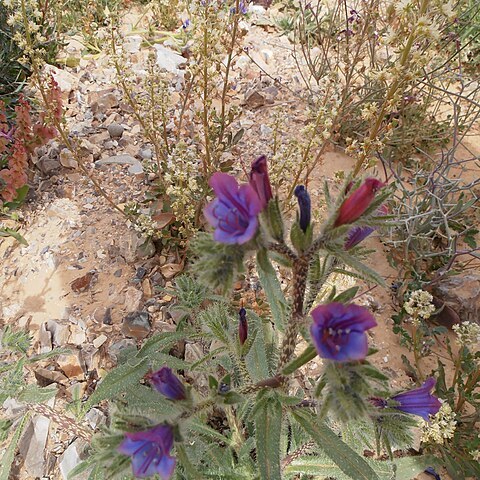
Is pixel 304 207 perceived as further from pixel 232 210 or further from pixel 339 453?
pixel 339 453

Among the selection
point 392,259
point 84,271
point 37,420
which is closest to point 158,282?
point 84,271

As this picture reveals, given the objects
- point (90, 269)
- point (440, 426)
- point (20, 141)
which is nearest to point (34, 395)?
point (90, 269)

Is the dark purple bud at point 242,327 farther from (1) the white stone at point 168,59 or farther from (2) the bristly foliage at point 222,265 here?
Answer: (1) the white stone at point 168,59

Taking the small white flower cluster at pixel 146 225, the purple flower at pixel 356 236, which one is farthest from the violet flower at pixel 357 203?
the small white flower cluster at pixel 146 225

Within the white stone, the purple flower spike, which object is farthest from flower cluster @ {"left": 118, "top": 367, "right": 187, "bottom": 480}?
the white stone

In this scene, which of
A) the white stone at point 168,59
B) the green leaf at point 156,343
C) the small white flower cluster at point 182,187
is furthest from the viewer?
the white stone at point 168,59

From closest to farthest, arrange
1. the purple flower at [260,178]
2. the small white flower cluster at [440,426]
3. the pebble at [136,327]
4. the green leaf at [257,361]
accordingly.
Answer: the purple flower at [260,178] → the green leaf at [257,361] → the small white flower cluster at [440,426] → the pebble at [136,327]
